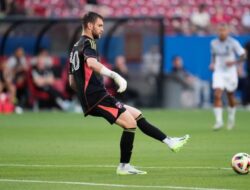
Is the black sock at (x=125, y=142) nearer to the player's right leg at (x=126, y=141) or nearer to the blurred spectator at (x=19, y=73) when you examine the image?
the player's right leg at (x=126, y=141)

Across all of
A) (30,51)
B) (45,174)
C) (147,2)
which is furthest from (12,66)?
(45,174)

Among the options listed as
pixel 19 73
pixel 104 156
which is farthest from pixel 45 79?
pixel 104 156

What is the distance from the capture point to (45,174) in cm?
1216

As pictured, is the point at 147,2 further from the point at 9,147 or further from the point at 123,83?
the point at 123,83

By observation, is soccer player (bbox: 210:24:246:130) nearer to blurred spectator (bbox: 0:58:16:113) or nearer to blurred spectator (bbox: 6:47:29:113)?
blurred spectator (bbox: 0:58:16:113)

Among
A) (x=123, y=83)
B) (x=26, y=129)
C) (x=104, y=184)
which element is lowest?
(x=26, y=129)

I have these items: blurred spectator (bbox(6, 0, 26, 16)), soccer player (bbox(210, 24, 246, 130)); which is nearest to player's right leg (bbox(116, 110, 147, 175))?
soccer player (bbox(210, 24, 246, 130))

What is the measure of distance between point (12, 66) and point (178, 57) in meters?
6.32

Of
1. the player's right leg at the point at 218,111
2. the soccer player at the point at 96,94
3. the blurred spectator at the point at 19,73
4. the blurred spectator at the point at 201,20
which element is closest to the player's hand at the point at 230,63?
the player's right leg at the point at 218,111

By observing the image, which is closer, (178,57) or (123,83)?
Result: (123,83)

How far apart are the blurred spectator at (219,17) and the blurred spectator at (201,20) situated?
248 millimetres

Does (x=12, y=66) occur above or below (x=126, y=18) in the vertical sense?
below

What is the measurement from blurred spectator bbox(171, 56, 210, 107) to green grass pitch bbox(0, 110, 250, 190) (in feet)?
24.5

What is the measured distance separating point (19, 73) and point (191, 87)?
6551 millimetres
